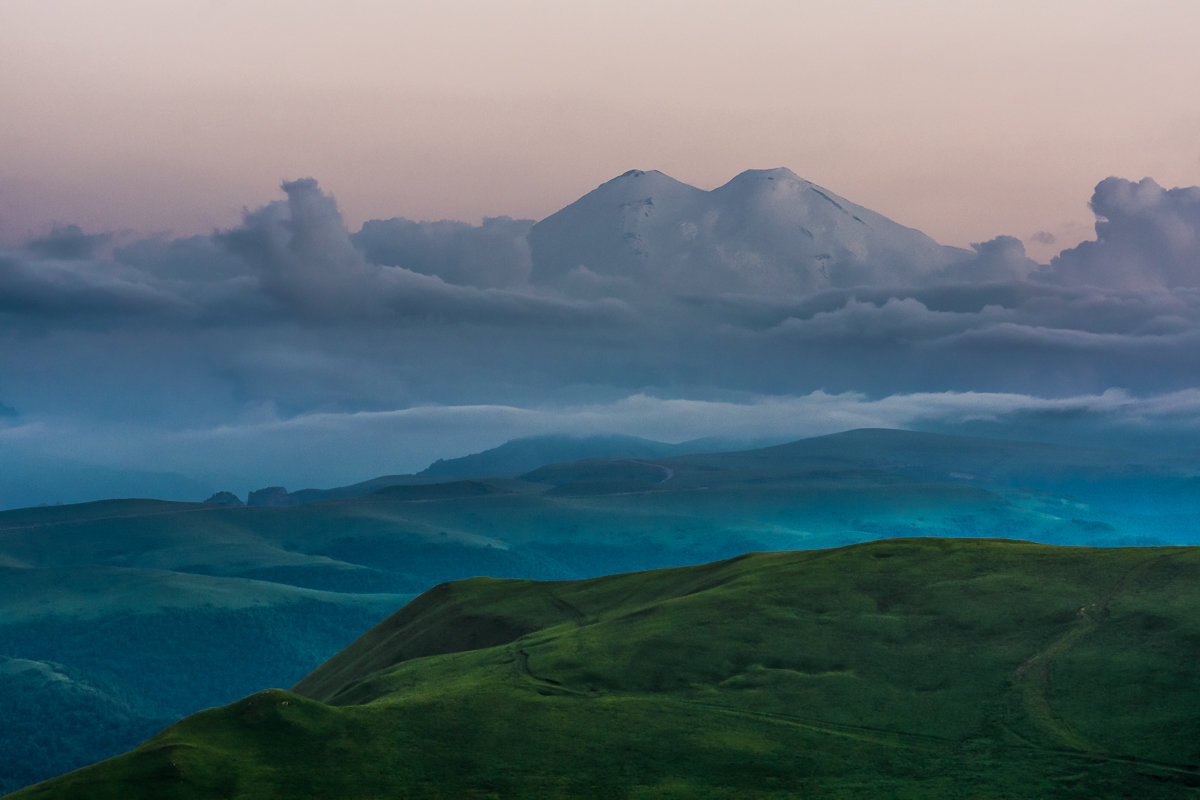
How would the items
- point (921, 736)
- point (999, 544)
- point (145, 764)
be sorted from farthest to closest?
1. point (999, 544)
2. point (921, 736)
3. point (145, 764)

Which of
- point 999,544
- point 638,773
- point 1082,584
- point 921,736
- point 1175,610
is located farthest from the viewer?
point 999,544

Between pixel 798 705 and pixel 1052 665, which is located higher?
pixel 1052 665

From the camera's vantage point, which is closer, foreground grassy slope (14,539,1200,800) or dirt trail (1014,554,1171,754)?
foreground grassy slope (14,539,1200,800)

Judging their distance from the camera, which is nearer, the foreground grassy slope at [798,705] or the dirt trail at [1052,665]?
the foreground grassy slope at [798,705]

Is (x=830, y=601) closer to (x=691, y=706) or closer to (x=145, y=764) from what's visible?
(x=691, y=706)

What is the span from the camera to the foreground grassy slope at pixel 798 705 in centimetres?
8812

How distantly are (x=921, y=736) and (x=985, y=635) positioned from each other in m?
24.7

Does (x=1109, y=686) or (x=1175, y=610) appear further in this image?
(x=1175, y=610)

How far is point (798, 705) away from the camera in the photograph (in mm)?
107750

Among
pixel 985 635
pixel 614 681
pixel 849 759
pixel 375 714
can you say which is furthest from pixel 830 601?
pixel 375 714

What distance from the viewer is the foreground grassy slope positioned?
88.1 metres

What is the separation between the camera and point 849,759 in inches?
3686

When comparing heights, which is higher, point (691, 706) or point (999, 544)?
point (999, 544)

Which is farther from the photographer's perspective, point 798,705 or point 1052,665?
point 1052,665
